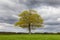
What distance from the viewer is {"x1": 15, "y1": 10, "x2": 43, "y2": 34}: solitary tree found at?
79.3 meters

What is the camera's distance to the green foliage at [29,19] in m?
79.3

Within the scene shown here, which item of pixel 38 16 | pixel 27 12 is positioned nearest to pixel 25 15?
pixel 27 12

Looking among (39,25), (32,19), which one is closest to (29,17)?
(32,19)

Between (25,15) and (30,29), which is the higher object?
(25,15)

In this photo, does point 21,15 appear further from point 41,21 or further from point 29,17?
point 41,21

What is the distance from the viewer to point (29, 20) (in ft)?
260

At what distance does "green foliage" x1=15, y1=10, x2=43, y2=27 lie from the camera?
7931 cm

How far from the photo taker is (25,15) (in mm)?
81062

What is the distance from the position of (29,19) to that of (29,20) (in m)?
0.57

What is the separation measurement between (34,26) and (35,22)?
7.06 ft

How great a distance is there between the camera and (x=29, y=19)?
79500 mm

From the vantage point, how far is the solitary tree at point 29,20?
260 ft

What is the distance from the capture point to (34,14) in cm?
7988

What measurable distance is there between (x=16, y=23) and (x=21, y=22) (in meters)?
2.82
